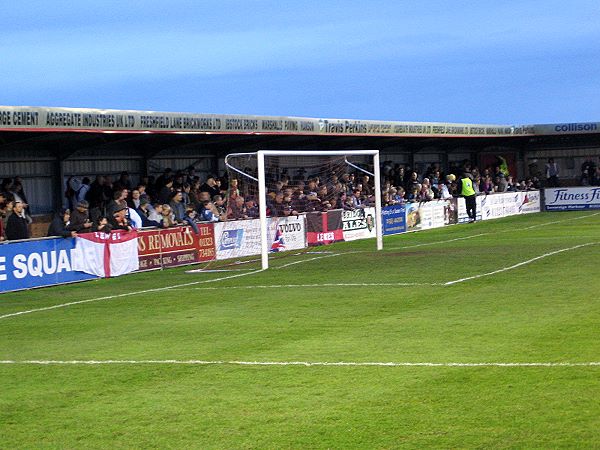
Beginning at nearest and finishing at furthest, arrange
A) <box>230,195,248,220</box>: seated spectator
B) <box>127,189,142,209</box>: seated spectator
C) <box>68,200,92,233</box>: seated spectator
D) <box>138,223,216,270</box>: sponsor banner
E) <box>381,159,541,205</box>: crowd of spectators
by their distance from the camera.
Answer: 1. <box>68,200,92,233</box>: seated spectator
2. <box>138,223,216,270</box>: sponsor banner
3. <box>127,189,142,209</box>: seated spectator
4. <box>230,195,248,220</box>: seated spectator
5. <box>381,159,541,205</box>: crowd of spectators

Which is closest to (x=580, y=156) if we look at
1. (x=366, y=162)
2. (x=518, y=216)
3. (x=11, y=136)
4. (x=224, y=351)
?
(x=518, y=216)

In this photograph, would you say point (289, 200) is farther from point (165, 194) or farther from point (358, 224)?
point (358, 224)

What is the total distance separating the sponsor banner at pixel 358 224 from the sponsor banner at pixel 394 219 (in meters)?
1.01

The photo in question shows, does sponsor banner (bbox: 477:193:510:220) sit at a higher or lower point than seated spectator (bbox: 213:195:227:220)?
lower

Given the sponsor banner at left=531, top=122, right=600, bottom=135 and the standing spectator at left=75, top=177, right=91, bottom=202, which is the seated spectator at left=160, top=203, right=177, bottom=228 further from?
the sponsor banner at left=531, top=122, right=600, bottom=135

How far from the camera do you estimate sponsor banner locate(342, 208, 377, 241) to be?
3359cm

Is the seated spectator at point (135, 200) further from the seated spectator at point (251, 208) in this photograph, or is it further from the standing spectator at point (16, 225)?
the standing spectator at point (16, 225)

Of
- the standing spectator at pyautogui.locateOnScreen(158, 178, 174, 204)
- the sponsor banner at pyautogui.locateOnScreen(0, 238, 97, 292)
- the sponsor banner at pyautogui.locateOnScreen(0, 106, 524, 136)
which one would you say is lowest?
the sponsor banner at pyautogui.locateOnScreen(0, 238, 97, 292)

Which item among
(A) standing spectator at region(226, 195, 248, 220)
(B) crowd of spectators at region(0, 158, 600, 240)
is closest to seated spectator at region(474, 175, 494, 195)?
(B) crowd of spectators at region(0, 158, 600, 240)

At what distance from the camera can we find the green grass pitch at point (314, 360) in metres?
8.38

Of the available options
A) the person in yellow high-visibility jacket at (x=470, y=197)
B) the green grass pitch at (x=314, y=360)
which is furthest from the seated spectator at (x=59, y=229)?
the person in yellow high-visibility jacket at (x=470, y=197)

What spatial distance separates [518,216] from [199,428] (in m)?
39.1

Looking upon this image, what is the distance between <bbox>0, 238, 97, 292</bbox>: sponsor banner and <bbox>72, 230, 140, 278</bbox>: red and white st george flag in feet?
0.68

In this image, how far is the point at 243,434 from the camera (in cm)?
833
